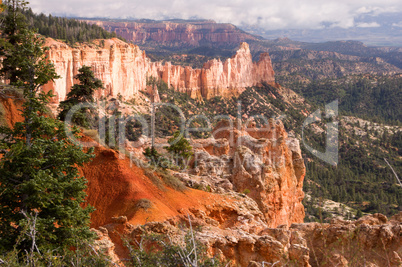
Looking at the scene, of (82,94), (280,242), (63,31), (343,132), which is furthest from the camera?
(343,132)

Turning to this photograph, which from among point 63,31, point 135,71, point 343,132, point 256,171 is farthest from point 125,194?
point 343,132

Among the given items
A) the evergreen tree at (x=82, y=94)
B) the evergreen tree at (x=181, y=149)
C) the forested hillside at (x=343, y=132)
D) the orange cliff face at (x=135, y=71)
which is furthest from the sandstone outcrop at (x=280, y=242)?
the forested hillside at (x=343, y=132)

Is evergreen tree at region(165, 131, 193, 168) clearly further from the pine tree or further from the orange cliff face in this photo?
the pine tree

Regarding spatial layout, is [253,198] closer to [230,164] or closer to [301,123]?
[230,164]

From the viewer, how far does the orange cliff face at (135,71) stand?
63.4 m

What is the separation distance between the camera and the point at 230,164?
2766cm

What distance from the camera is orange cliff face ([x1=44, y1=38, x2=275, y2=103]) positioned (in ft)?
208

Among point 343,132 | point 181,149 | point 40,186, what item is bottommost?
point 343,132

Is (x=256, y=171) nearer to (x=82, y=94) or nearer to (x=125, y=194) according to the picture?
(x=125, y=194)

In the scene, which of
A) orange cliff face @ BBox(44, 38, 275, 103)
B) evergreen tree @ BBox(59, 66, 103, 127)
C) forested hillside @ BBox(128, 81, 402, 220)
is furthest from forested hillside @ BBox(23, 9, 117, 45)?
evergreen tree @ BBox(59, 66, 103, 127)

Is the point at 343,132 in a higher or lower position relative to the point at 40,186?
lower

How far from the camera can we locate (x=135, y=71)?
295 ft

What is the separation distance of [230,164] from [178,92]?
3597 inches

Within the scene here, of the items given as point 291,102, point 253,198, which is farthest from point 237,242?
point 291,102
